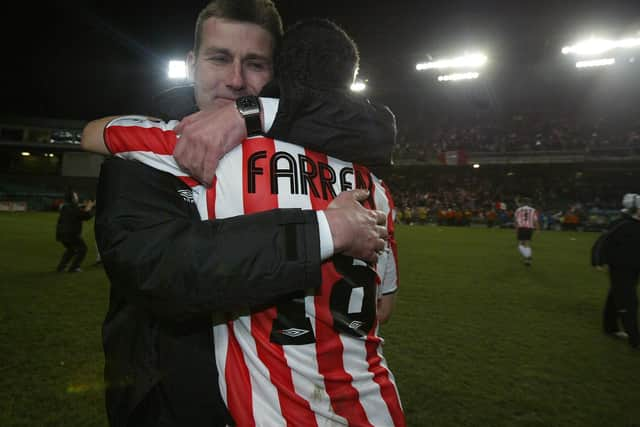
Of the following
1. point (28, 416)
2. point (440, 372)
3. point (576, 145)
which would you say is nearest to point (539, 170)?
point (576, 145)

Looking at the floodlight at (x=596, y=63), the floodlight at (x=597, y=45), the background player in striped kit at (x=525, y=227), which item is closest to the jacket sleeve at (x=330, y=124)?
the background player in striped kit at (x=525, y=227)

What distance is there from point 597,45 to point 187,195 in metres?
34.2

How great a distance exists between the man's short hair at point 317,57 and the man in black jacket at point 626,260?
581cm

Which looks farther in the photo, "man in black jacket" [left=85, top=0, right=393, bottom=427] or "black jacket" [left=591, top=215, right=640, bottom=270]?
"black jacket" [left=591, top=215, right=640, bottom=270]

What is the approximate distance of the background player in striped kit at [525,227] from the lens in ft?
37.6

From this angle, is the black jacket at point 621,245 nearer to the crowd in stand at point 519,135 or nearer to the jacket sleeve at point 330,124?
the jacket sleeve at point 330,124

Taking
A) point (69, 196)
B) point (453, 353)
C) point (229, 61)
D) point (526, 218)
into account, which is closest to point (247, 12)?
point (229, 61)

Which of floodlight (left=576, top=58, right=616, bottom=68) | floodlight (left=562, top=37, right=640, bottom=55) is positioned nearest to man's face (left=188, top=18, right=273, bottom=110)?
floodlight (left=562, top=37, right=640, bottom=55)

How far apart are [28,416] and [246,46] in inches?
136

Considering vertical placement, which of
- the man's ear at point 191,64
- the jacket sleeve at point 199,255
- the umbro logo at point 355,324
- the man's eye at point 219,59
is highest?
the man's ear at point 191,64

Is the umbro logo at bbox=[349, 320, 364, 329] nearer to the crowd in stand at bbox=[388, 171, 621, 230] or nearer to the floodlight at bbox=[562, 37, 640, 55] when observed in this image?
the crowd in stand at bbox=[388, 171, 621, 230]

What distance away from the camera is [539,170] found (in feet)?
115

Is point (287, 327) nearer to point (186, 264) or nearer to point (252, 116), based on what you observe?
point (186, 264)

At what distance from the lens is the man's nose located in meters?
1.42
